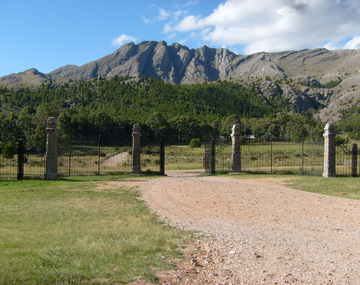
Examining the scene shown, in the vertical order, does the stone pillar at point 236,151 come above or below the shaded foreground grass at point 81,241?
above

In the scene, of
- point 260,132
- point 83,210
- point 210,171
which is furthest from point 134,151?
point 260,132

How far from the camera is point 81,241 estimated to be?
5.68 metres

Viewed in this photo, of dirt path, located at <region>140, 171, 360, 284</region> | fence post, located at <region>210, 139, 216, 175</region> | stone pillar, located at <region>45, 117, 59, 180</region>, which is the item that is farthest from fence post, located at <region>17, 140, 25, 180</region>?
fence post, located at <region>210, 139, 216, 175</region>

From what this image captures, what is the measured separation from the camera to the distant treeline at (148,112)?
54.7m

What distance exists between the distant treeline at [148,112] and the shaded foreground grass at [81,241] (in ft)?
100

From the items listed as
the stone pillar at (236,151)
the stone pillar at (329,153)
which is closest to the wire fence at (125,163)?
the stone pillar at (236,151)

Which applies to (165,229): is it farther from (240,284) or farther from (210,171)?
(210,171)

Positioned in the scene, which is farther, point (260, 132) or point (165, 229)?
point (260, 132)

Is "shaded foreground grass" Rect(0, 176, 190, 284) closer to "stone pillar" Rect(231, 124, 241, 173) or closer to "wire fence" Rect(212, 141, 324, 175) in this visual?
"stone pillar" Rect(231, 124, 241, 173)

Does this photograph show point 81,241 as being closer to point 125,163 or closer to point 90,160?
point 90,160

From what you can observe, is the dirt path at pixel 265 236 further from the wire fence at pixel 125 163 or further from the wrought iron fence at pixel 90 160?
the wire fence at pixel 125 163

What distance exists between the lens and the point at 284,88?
186m

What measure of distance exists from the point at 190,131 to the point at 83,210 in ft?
214

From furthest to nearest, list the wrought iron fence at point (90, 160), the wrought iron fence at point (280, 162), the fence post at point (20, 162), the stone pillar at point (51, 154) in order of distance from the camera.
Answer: the wrought iron fence at point (280, 162) → the wrought iron fence at point (90, 160) → the stone pillar at point (51, 154) → the fence post at point (20, 162)
